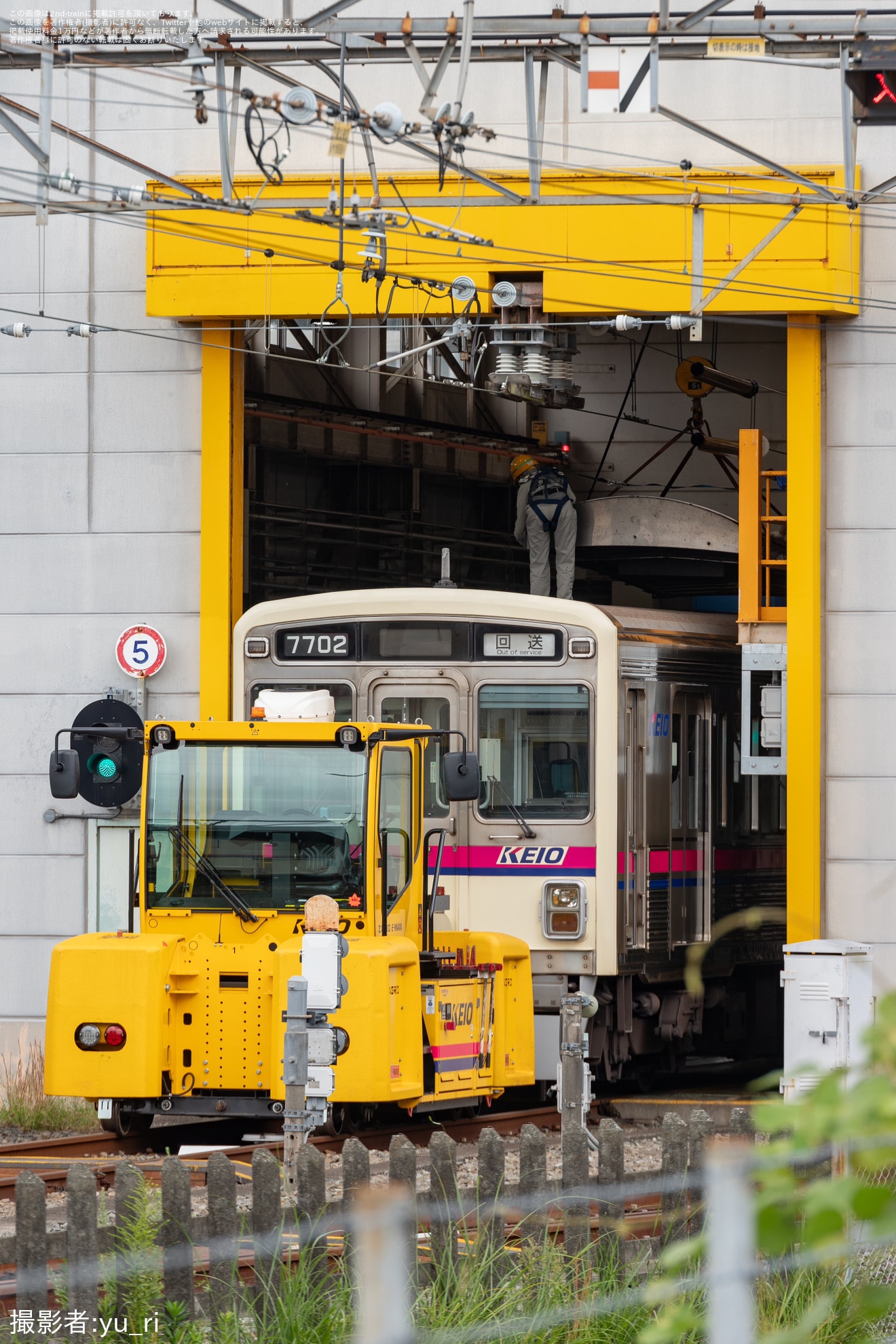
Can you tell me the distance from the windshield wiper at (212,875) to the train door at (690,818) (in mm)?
4110

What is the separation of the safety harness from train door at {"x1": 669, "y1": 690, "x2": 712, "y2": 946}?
2775 mm

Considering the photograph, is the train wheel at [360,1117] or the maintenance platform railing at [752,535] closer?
the train wheel at [360,1117]

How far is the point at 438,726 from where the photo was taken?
43.3ft

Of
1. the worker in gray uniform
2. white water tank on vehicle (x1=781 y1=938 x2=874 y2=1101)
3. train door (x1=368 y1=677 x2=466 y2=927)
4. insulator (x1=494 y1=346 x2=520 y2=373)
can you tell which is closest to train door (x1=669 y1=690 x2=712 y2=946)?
train door (x1=368 y1=677 x2=466 y2=927)

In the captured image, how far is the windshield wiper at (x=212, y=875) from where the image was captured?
10.7 metres

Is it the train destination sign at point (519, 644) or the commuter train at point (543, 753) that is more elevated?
the train destination sign at point (519, 644)

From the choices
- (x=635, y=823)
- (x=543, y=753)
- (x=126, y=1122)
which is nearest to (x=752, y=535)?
(x=635, y=823)

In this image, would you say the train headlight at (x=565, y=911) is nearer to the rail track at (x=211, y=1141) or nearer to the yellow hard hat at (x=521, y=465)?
the rail track at (x=211, y=1141)

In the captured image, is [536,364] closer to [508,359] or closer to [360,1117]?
[508,359]

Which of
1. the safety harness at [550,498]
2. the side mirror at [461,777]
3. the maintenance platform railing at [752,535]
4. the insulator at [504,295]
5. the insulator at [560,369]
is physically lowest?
the side mirror at [461,777]

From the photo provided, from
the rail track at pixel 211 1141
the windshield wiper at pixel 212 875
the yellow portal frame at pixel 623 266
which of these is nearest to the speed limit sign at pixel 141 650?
the yellow portal frame at pixel 623 266

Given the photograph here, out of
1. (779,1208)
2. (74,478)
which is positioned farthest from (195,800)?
(779,1208)

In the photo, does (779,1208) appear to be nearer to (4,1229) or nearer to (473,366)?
(4,1229)

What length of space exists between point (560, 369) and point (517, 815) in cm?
376
